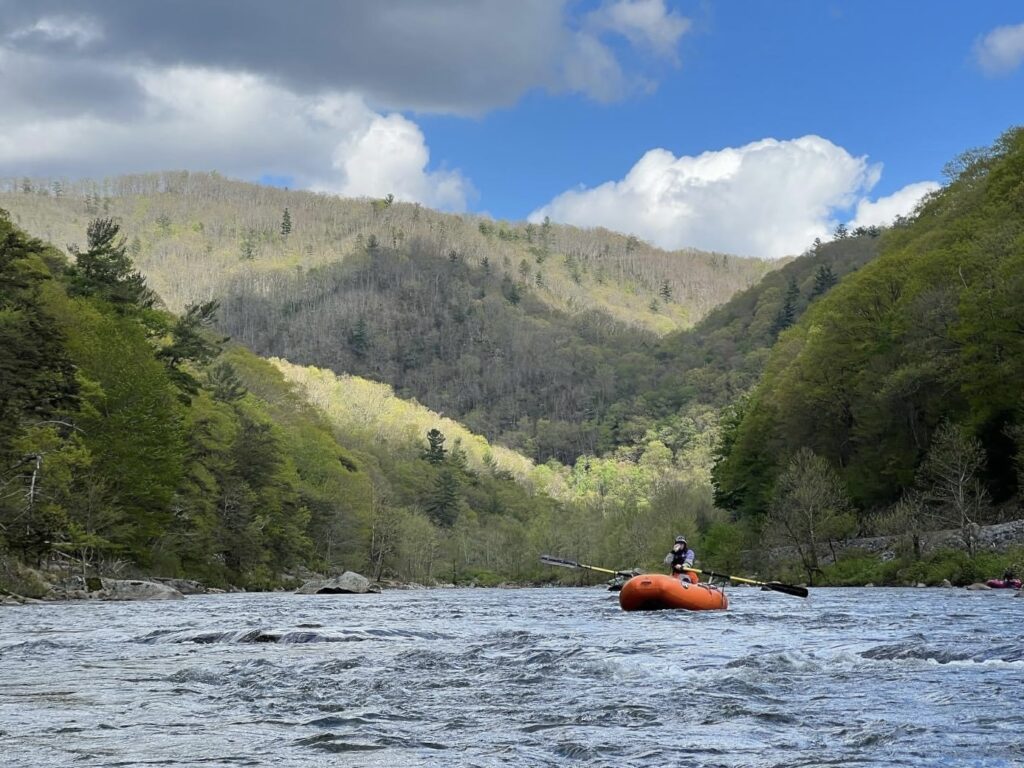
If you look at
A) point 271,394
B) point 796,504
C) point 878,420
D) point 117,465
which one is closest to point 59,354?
point 117,465

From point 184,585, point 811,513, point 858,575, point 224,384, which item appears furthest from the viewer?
point 224,384

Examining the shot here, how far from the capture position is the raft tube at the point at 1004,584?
41.1 m

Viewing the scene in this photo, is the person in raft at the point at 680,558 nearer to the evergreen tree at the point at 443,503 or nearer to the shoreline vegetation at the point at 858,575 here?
the shoreline vegetation at the point at 858,575

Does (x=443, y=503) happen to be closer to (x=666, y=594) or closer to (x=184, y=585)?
(x=184, y=585)

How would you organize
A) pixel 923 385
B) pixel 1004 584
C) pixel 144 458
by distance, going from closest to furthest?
pixel 1004 584 → pixel 144 458 → pixel 923 385

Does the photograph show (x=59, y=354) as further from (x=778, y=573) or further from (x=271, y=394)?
(x=271, y=394)

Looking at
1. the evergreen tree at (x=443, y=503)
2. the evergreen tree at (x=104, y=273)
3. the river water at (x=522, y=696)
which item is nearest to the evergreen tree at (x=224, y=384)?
the evergreen tree at (x=104, y=273)

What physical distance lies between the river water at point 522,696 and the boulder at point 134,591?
2291 cm

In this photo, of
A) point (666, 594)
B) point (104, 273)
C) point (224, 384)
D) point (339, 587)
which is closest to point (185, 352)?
point (104, 273)

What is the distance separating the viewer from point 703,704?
12266mm

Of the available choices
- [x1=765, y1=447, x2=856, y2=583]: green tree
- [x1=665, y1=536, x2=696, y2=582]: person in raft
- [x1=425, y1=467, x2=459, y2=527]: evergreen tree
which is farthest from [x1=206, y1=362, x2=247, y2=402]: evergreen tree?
[x1=425, y1=467, x2=459, y2=527]: evergreen tree

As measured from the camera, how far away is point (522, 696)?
1314cm

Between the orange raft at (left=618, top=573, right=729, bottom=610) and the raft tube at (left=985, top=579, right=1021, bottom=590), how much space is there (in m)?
16.6

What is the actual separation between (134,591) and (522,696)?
38.4 meters
